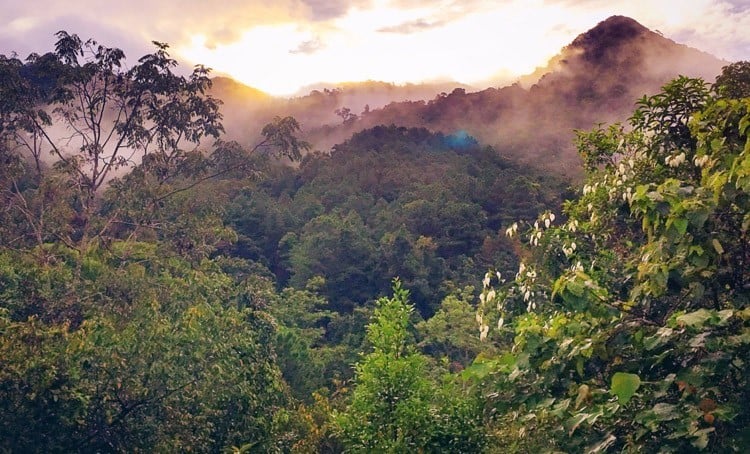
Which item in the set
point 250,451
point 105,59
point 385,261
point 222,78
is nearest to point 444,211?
point 385,261

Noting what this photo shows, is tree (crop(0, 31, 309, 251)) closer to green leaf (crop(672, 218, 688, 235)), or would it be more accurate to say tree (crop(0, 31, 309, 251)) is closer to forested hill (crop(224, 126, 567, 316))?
forested hill (crop(224, 126, 567, 316))

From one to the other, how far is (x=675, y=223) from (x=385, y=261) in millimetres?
36047

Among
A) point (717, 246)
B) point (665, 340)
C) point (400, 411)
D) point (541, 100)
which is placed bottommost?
point (400, 411)

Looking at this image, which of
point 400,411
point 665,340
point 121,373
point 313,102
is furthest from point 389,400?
point 313,102

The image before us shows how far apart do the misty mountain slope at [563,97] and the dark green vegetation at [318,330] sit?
47.2m

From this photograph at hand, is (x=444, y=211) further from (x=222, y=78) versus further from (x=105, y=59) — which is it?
(x=105, y=59)

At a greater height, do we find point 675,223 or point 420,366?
point 675,223

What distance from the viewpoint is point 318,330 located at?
101 ft

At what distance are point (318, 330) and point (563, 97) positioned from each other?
185 ft

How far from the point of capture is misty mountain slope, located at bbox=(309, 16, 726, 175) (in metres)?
72.2

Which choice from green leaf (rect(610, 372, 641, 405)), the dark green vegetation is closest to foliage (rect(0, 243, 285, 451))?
the dark green vegetation

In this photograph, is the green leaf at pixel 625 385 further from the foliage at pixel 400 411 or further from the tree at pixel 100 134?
the tree at pixel 100 134

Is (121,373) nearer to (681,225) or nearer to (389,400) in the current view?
(389,400)

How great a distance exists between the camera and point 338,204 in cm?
5141
